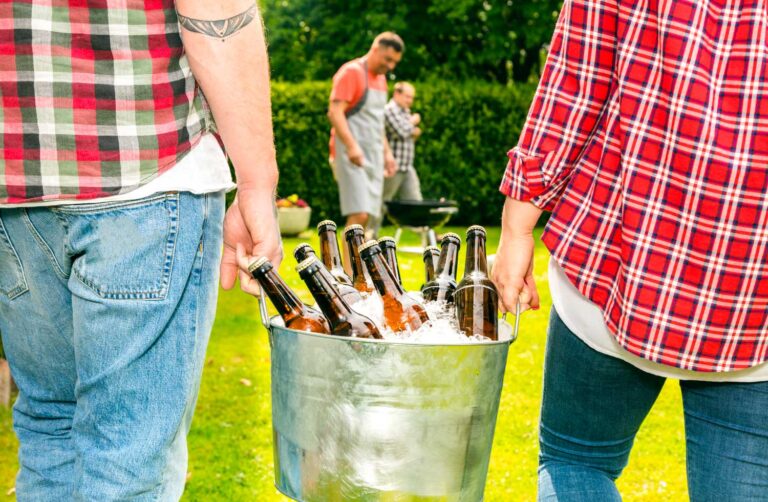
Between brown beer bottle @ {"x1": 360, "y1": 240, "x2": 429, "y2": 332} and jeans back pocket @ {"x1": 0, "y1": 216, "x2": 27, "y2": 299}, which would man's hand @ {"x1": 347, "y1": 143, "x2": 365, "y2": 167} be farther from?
jeans back pocket @ {"x1": 0, "y1": 216, "x2": 27, "y2": 299}

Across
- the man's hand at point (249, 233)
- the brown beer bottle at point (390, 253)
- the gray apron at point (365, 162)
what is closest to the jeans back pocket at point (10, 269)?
the man's hand at point (249, 233)

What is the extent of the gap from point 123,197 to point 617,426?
3.49ft

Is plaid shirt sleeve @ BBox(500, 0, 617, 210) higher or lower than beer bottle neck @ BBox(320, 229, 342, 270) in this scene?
higher

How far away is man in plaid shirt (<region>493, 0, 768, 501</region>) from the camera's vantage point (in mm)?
1528

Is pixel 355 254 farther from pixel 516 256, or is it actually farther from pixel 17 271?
pixel 17 271

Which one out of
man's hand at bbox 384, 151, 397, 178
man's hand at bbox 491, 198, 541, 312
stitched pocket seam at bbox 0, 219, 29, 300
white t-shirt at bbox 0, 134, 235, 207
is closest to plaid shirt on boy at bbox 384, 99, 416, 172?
man's hand at bbox 384, 151, 397, 178

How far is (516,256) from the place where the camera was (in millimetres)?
1876

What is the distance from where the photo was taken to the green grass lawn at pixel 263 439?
3602 millimetres

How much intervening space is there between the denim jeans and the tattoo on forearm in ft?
2.80

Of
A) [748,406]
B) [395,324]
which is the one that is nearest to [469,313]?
[395,324]

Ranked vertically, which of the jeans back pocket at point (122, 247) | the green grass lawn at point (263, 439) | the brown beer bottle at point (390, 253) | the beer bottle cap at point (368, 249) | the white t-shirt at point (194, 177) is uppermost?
the white t-shirt at point (194, 177)

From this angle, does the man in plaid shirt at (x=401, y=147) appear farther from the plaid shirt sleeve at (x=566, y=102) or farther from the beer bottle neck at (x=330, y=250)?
the plaid shirt sleeve at (x=566, y=102)

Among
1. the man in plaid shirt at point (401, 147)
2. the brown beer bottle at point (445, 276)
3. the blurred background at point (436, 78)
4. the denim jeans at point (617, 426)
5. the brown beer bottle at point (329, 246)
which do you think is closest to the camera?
the denim jeans at point (617, 426)

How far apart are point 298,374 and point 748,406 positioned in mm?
830
